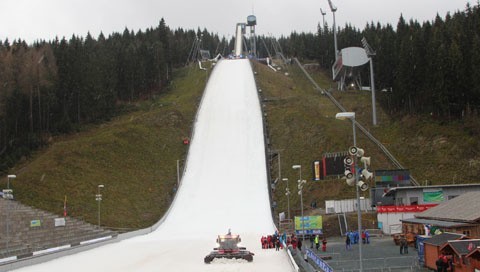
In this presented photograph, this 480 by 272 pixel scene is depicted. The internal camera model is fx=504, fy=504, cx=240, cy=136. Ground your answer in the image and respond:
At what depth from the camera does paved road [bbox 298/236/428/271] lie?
18812mm

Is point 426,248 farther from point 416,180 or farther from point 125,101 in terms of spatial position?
point 125,101

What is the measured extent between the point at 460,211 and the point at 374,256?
Answer: 445 cm

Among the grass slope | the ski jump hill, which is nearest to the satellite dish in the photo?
the ski jump hill

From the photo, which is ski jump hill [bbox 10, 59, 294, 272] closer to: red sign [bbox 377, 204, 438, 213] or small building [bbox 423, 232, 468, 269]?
small building [bbox 423, 232, 468, 269]

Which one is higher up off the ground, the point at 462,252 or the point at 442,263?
the point at 462,252

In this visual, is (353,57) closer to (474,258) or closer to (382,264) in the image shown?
(382,264)

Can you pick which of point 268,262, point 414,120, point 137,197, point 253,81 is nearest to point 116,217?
point 137,197

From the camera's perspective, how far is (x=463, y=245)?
15.9 m

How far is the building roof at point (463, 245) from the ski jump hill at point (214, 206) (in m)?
7.23

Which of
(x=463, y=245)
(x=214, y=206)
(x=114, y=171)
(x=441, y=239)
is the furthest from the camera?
(x=114, y=171)

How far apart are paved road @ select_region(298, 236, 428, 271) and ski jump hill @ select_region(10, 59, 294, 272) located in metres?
2.47

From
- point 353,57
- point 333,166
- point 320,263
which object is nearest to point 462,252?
point 320,263

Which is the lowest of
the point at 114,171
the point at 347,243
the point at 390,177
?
the point at 347,243

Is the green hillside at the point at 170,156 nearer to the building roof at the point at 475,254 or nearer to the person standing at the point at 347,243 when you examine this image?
the person standing at the point at 347,243
